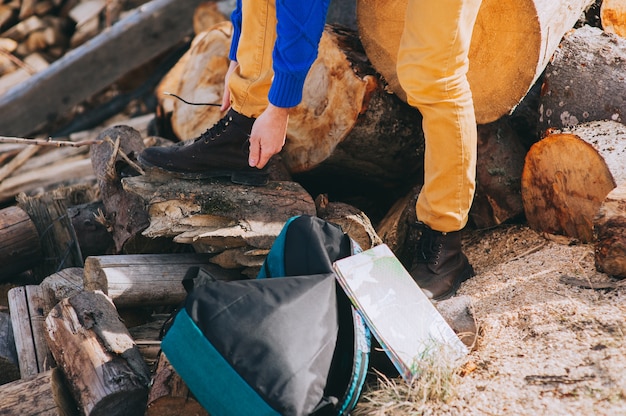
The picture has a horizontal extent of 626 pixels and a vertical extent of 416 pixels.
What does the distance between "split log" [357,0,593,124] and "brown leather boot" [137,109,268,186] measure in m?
0.66

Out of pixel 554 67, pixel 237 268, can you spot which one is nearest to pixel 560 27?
pixel 554 67

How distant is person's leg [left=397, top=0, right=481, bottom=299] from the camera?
234 centimetres

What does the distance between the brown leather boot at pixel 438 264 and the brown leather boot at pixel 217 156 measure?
745mm

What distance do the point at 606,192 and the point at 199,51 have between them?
2.34 metres

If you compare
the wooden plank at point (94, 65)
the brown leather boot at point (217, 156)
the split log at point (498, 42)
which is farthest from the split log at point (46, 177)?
the split log at point (498, 42)

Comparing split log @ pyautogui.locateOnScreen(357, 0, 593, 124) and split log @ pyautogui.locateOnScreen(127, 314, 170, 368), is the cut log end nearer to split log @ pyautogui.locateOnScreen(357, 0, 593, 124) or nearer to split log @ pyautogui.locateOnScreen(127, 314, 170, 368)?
split log @ pyautogui.locateOnScreen(357, 0, 593, 124)

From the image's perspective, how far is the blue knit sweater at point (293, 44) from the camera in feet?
7.76

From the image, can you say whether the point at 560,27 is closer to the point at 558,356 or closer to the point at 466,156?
the point at 466,156

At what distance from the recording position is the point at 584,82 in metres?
2.97

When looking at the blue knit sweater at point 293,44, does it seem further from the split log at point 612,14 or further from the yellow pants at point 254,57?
the split log at point 612,14

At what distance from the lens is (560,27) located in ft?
9.47

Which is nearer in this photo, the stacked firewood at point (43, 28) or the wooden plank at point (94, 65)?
the wooden plank at point (94, 65)

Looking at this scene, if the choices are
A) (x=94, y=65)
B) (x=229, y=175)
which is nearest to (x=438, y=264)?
(x=229, y=175)

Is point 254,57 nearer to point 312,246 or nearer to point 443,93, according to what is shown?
point 443,93
